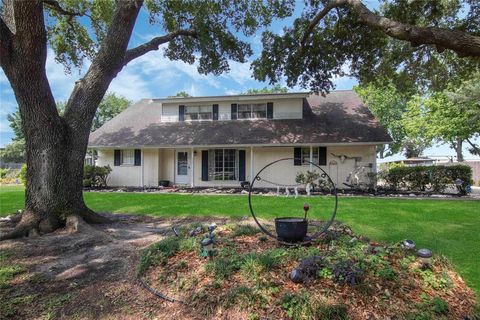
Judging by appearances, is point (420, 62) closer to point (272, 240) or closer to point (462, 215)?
point (462, 215)

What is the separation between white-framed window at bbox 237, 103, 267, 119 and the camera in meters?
18.0

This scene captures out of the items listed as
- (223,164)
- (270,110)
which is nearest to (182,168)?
(223,164)

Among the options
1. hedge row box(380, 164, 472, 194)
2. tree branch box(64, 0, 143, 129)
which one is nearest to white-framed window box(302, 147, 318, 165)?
hedge row box(380, 164, 472, 194)

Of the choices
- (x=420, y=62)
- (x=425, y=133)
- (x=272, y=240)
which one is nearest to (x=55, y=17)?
(x=272, y=240)

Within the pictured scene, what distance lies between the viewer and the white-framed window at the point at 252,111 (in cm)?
1803

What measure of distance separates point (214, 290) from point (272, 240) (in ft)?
5.59

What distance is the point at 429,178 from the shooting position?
14.3 m

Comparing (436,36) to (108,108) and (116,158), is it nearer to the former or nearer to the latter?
(116,158)

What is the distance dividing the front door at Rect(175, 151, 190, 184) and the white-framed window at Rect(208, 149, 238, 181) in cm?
147

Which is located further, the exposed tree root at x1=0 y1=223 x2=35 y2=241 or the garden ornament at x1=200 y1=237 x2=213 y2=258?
the exposed tree root at x1=0 y1=223 x2=35 y2=241

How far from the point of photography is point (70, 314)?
305cm

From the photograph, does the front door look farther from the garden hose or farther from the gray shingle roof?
the garden hose

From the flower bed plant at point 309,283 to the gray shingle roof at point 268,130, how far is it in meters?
11.6

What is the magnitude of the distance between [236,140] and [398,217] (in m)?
9.50
